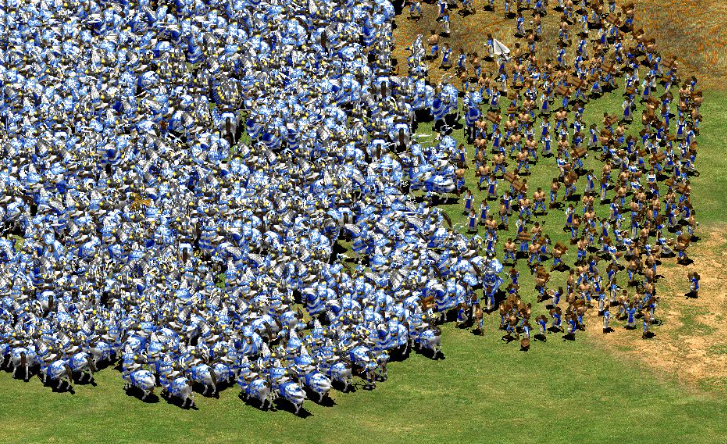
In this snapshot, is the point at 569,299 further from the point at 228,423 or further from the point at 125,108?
the point at 125,108

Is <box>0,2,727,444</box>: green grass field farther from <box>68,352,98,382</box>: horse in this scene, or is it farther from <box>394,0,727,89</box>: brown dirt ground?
<box>394,0,727,89</box>: brown dirt ground

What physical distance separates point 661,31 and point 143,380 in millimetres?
41585

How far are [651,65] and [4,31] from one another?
35.4 m

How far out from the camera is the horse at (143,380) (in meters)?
70.9

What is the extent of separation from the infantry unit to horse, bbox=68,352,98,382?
14 centimetres

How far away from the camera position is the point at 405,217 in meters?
81.2

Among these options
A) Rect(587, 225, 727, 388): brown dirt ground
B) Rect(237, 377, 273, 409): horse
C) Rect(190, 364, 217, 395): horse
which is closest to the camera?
Rect(237, 377, 273, 409): horse

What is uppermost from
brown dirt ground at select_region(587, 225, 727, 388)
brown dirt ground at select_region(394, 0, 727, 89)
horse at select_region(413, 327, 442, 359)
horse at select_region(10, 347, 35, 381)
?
brown dirt ground at select_region(394, 0, 727, 89)

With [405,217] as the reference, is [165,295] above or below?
below

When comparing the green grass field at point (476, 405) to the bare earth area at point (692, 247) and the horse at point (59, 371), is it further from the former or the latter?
the horse at point (59, 371)

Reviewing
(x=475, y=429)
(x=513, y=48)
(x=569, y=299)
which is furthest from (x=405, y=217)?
(x=513, y=48)

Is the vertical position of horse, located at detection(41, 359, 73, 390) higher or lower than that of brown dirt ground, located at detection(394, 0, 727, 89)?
lower

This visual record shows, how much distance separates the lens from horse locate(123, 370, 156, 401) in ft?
233

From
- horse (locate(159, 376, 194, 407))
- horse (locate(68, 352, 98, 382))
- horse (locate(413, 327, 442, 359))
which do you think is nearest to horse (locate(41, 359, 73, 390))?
horse (locate(68, 352, 98, 382))
